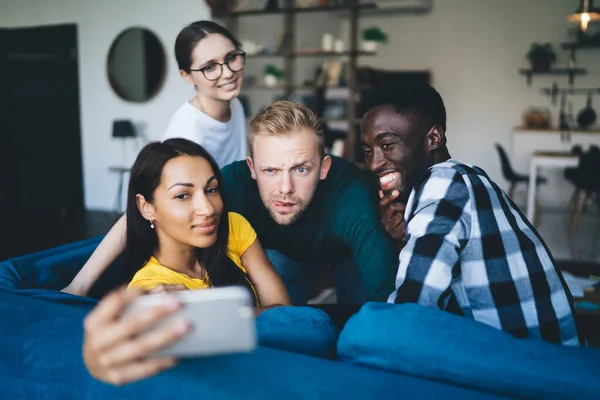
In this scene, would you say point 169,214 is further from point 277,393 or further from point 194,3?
point 194,3

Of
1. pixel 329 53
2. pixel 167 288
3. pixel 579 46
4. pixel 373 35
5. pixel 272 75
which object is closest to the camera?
pixel 167 288

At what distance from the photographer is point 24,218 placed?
602 centimetres

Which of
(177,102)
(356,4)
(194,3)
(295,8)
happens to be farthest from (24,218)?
(356,4)

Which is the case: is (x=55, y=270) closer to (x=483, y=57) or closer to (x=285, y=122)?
(x=285, y=122)

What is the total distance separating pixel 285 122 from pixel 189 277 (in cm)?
61

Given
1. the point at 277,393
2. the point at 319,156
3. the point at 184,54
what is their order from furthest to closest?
the point at 184,54 < the point at 319,156 < the point at 277,393

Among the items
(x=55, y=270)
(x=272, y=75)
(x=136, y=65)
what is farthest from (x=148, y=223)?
(x=136, y=65)

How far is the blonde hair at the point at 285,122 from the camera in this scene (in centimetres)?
185

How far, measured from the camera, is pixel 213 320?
0.69 meters

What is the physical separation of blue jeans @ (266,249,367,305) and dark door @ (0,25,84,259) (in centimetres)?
433

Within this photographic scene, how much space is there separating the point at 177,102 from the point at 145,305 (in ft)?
18.2

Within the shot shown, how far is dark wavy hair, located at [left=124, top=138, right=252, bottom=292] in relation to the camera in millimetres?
1574

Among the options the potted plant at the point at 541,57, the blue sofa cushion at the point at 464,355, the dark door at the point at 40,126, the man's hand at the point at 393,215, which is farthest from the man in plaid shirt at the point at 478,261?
the potted plant at the point at 541,57

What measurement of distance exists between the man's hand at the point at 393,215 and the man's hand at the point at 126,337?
3.58 ft
